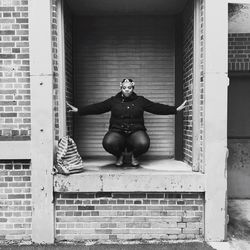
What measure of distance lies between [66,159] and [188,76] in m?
2.29

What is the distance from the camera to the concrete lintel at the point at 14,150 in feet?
15.2

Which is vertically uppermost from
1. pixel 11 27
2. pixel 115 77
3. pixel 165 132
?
pixel 11 27

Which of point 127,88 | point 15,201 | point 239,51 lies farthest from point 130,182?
point 239,51

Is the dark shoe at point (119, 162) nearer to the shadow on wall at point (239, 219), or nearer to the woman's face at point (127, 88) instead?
the woman's face at point (127, 88)

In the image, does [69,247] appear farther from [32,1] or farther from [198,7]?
[198,7]

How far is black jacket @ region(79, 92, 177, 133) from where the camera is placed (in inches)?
207

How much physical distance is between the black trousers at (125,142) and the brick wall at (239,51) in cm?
228

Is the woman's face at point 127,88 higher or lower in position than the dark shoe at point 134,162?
higher

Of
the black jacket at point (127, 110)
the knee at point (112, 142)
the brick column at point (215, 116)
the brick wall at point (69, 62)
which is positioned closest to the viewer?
the brick column at point (215, 116)

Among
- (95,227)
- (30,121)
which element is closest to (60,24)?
(30,121)

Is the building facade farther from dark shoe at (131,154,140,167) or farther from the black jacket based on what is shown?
the black jacket

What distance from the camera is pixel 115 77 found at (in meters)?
6.18

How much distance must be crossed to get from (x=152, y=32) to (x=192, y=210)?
10.4 feet

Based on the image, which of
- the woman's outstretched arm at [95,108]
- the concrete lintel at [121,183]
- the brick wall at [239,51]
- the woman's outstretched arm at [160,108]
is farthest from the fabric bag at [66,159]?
the brick wall at [239,51]
